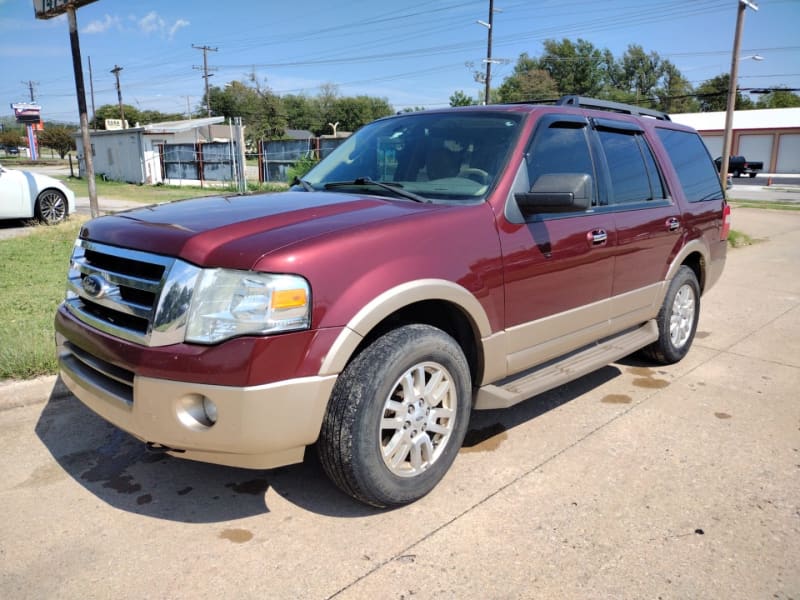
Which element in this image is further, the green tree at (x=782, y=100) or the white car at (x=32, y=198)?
the green tree at (x=782, y=100)

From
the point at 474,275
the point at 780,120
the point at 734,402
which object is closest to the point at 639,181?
the point at 734,402

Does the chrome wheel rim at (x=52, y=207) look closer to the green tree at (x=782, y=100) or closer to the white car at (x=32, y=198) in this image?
the white car at (x=32, y=198)

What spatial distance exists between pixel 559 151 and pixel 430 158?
784 millimetres

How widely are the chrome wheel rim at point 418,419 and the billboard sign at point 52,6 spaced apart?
8.64m

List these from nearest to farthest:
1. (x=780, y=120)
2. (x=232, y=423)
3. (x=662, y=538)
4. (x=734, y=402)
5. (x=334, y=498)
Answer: (x=232, y=423), (x=662, y=538), (x=334, y=498), (x=734, y=402), (x=780, y=120)

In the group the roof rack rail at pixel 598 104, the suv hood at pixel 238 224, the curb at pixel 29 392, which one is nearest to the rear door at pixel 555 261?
the roof rack rail at pixel 598 104

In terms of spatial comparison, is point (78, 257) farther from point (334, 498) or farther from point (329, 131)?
point (329, 131)

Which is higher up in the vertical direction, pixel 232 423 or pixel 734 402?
pixel 232 423

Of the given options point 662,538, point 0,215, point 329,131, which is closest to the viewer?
point 662,538

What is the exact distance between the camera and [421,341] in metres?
2.90

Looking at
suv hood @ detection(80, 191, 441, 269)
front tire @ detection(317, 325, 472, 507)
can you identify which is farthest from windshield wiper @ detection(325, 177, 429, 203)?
front tire @ detection(317, 325, 472, 507)

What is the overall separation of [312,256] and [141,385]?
0.88 metres

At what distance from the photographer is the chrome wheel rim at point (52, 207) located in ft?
39.7

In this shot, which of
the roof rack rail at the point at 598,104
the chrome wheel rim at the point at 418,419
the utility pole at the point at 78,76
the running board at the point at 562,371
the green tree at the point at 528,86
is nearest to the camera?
the chrome wheel rim at the point at 418,419
